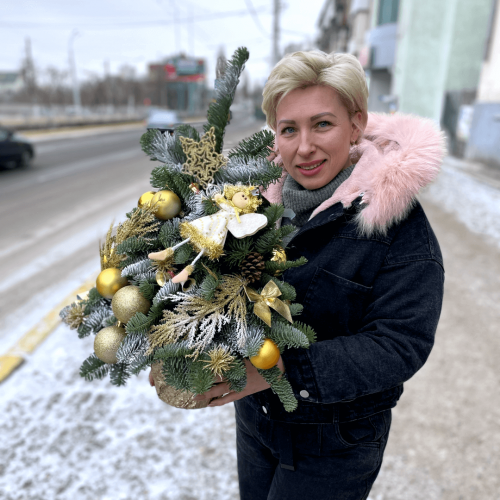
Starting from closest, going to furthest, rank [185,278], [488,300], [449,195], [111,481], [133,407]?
[185,278] < [111,481] < [133,407] < [488,300] < [449,195]

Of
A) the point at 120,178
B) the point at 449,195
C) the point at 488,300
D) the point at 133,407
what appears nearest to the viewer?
the point at 133,407

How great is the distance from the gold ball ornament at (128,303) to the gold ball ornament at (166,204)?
0.67 ft

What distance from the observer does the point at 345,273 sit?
44.5 inches

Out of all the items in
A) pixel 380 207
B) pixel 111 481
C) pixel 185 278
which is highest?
pixel 380 207

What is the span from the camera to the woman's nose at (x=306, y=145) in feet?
3.84

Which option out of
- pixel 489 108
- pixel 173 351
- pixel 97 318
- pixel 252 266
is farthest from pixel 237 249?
pixel 489 108

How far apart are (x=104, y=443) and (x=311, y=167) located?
190 cm

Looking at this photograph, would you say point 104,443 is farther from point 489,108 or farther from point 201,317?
point 489,108

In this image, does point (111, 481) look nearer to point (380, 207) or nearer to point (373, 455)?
point (373, 455)

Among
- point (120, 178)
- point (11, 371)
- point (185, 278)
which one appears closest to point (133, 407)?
point (11, 371)

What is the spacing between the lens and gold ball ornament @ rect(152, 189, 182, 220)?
106 centimetres

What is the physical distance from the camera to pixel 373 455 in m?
1.27

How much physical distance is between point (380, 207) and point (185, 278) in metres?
0.54

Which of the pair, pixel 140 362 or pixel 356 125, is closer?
pixel 140 362
